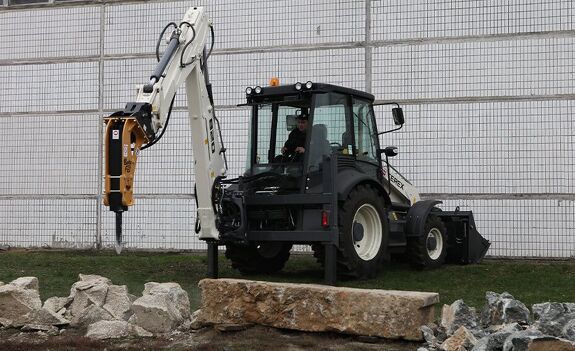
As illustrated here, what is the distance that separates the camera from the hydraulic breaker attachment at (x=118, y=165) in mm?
8477

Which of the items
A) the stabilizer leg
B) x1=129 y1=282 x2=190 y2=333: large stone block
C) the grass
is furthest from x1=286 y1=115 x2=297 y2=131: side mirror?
x1=129 y1=282 x2=190 y2=333: large stone block

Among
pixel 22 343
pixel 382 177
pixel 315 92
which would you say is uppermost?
pixel 315 92

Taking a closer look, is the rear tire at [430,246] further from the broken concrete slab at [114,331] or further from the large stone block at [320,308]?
the broken concrete slab at [114,331]

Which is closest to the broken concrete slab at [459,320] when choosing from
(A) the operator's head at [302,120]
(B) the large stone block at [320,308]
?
(B) the large stone block at [320,308]

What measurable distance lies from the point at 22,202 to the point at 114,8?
14.0 ft

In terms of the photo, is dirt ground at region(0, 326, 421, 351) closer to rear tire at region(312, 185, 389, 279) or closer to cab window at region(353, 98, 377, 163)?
rear tire at region(312, 185, 389, 279)

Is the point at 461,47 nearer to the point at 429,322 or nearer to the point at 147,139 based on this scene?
the point at 147,139

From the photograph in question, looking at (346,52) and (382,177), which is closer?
(382,177)

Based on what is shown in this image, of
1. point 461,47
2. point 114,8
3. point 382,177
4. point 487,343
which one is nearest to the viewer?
point 487,343

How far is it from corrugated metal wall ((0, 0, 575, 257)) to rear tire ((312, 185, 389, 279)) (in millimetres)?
3514

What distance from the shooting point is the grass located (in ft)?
32.2

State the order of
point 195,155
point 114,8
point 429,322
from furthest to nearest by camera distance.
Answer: point 114,8
point 195,155
point 429,322

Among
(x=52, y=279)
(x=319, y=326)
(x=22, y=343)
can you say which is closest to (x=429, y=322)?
(x=319, y=326)

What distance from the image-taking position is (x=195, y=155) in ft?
33.9
